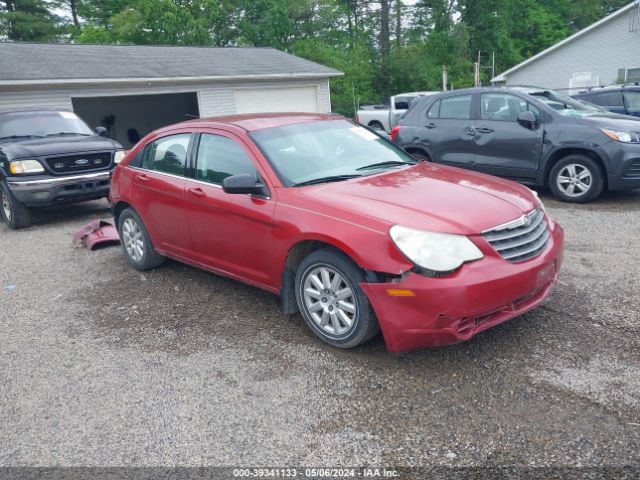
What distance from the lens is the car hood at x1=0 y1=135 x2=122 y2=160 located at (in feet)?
27.7

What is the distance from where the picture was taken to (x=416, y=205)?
3668mm

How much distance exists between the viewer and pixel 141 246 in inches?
227

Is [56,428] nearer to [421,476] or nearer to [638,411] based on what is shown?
[421,476]

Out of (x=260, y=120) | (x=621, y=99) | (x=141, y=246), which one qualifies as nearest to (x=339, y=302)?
(x=260, y=120)

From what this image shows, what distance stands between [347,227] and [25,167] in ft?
21.9

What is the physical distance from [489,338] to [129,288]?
3458mm

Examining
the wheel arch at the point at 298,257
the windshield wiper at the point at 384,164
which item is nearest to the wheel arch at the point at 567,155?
the windshield wiper at the point at 384,164

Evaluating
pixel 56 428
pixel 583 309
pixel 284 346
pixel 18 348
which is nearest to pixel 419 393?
pixel 284 346

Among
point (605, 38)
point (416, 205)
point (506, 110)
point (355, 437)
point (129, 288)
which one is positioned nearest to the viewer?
point (355, 437)

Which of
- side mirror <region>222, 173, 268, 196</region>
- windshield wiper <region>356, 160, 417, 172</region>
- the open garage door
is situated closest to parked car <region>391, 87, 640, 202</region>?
windshield wiper <region>356, 160, 417, 172</region>

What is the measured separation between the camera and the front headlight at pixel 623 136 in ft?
24.5

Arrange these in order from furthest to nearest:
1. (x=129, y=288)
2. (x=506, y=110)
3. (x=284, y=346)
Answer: (x=506, y=110)
(x=129, y=288)
(x=284, y=346)

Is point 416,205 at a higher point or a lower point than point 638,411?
higher

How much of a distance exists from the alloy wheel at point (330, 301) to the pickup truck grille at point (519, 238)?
37.6 inches
